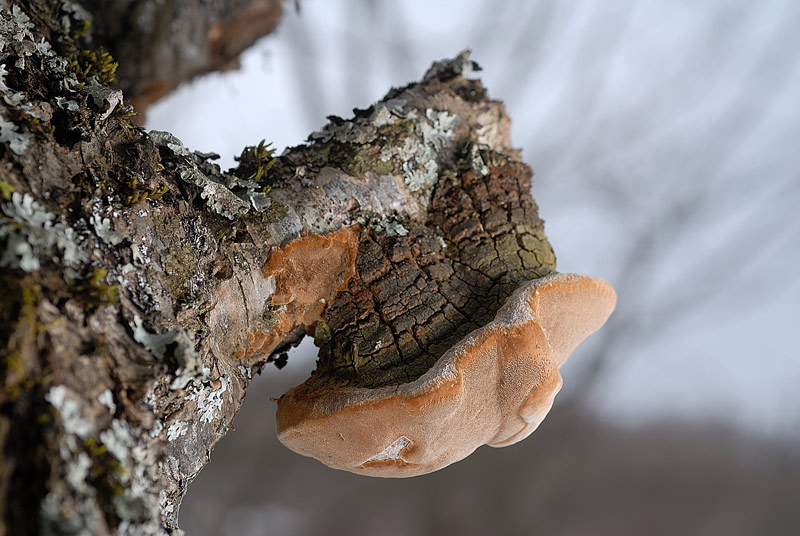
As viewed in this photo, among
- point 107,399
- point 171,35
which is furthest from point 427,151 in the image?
point 171,35

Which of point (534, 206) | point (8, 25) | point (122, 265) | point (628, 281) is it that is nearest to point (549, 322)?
point (534, 206)

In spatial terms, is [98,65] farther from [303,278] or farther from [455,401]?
[455,401]

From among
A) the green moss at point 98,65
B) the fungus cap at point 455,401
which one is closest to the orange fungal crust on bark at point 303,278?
the fungus cap at point 455,401

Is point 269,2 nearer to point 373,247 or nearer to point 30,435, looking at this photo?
point 373,247

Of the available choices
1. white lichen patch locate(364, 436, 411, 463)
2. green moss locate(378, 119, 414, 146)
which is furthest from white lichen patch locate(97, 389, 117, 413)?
green moss locate(378, 119, 414, 146)

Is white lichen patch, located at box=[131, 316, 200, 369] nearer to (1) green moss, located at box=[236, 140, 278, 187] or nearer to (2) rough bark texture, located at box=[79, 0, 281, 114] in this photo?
(1) green moss, located at box=[236, 140, 278, 187]

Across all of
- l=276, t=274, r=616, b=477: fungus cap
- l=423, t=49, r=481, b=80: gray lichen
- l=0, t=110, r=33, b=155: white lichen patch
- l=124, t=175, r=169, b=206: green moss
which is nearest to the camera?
l=0, t=110, r=33, b=155: white lichen patch
